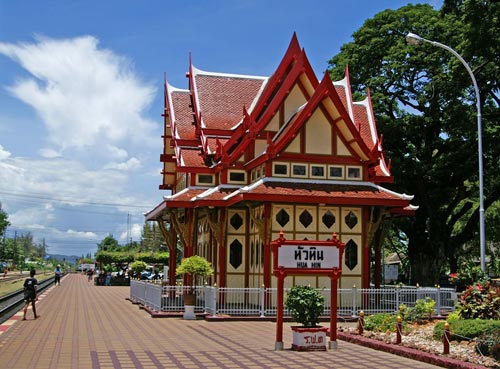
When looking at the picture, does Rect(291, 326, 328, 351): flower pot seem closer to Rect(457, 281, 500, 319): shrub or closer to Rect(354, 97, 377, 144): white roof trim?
Rect(457, 281, 500, 319): shrub

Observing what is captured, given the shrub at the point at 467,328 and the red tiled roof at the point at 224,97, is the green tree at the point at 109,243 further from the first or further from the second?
the shrub at the point at 467,328

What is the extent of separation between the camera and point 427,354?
13.0 meters

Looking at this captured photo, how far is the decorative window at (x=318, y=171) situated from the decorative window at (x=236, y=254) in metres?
4.39

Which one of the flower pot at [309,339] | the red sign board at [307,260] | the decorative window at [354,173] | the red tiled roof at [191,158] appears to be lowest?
the flower pot at [309,339]

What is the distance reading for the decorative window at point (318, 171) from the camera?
2482cm

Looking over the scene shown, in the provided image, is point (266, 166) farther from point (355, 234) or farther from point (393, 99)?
point (393, 99)

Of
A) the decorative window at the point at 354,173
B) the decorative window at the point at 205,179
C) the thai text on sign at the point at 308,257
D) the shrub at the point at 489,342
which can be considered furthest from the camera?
the decorative window at the point at 205,179

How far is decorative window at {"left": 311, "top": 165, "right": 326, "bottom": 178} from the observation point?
81.4 feet

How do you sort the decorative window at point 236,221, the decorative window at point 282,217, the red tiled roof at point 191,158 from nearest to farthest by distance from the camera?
the decorative window at point 282,217, the decorative window at point 236,221, the red tiled roof at point 191,158

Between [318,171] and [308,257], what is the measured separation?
9.91 m

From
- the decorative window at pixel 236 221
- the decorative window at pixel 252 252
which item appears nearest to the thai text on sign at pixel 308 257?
the decorative window at pixel 252 252

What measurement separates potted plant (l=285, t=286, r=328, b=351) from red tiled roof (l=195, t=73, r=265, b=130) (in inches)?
652

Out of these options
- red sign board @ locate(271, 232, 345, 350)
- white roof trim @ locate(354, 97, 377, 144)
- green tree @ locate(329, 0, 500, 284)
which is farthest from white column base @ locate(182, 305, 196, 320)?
green tree @ locate(329, 0, 500, 284)

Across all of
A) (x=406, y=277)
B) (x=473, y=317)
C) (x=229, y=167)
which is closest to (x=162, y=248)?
(x=406, y=277)
